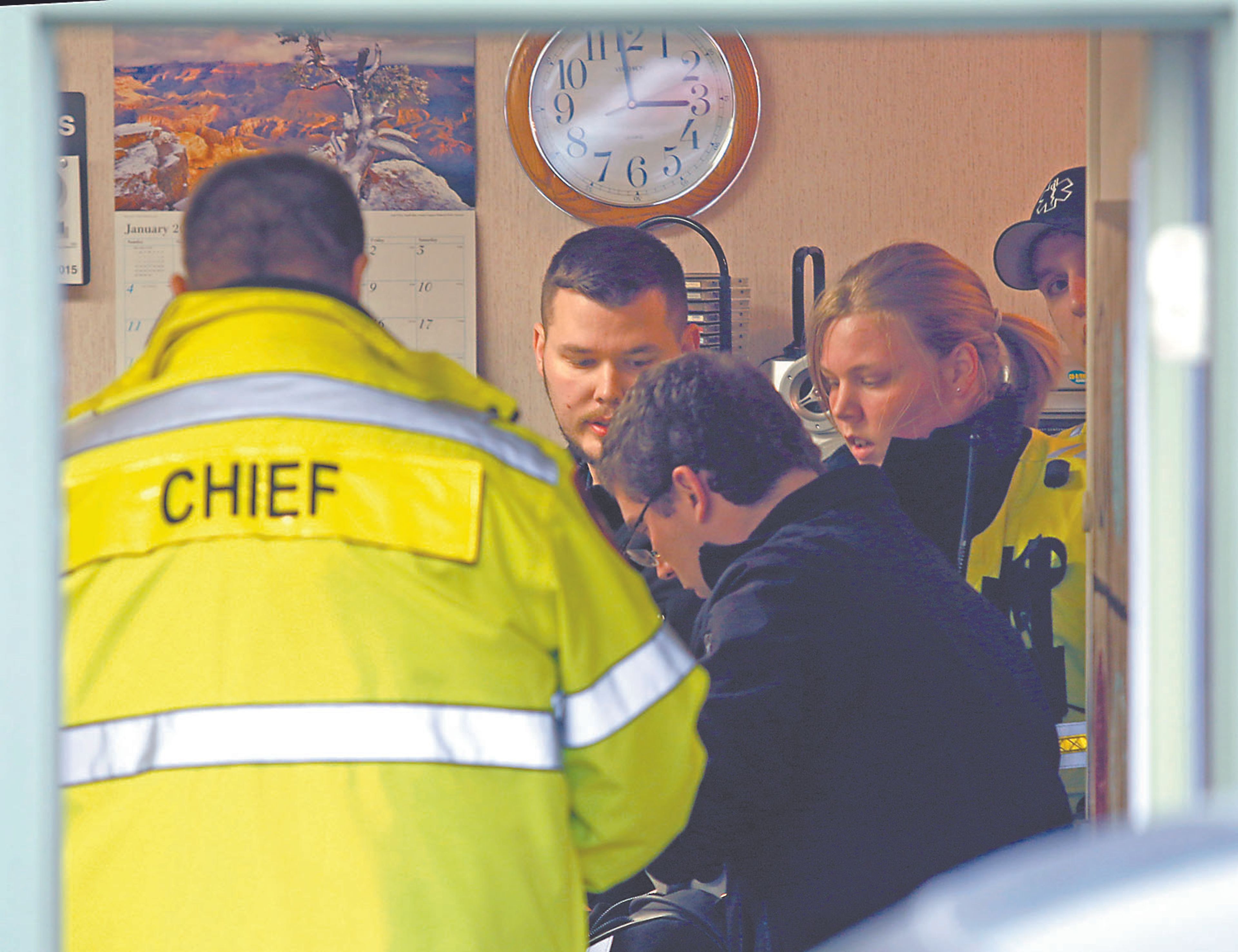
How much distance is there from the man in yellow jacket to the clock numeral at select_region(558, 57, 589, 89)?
7.09 feet

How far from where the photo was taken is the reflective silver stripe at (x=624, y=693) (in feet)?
4.71

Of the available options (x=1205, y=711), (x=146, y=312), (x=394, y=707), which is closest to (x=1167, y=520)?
(x=1205, y=711)

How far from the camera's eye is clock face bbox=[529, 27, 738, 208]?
3395mm

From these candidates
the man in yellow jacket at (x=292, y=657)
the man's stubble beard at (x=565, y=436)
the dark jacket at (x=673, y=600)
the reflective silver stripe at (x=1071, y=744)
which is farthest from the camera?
the man's stubble beard at (x=565, y=436)

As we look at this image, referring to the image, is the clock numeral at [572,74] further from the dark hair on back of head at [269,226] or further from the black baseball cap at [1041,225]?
the dark hair on back of head at [269,226]

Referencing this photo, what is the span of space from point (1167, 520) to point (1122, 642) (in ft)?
1.48

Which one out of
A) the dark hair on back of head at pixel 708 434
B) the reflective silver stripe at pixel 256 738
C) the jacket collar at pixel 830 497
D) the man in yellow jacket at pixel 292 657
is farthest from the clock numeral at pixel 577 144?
the reflective silver stripe at pixel 256 738

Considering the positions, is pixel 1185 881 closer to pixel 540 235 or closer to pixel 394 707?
pixel 394 707

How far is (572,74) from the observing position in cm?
340

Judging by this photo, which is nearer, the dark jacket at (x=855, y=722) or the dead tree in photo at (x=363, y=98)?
the dark jacket at (x=855, y=722)

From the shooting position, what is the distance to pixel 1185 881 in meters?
0.49

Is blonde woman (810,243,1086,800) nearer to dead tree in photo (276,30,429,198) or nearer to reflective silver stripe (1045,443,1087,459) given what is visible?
reflective silver stripe (1045,443,1087,459)

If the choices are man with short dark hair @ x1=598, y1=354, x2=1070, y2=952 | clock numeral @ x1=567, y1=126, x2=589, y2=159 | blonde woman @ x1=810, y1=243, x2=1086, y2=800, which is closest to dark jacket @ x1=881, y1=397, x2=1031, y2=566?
blonde woman @ x1=810, y1=243, x2=1086, y2=800

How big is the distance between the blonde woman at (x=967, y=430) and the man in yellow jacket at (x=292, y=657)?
6.73 feet
